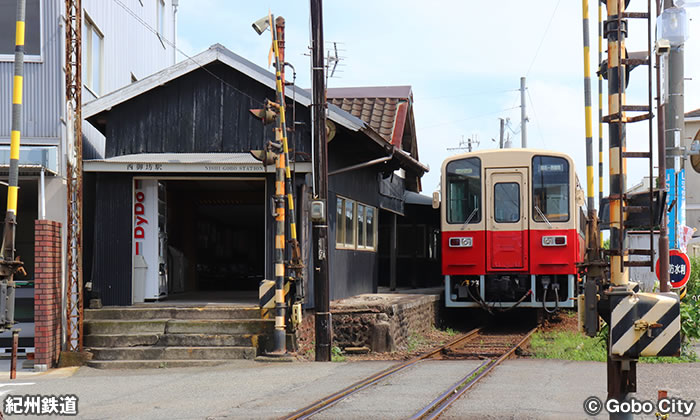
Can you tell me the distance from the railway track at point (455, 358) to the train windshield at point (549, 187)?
2275 millimetres

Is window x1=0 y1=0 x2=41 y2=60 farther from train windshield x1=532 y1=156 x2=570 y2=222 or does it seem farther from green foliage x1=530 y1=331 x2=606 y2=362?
green foliage x1=530 y1=331 x2=606 y2=362

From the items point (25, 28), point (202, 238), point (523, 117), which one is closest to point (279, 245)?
point (25, 28)

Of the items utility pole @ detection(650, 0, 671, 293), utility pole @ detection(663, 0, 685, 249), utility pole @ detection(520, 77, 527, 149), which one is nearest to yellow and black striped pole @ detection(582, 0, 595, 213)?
utility pole @ detection(663, 0, 685, 249)

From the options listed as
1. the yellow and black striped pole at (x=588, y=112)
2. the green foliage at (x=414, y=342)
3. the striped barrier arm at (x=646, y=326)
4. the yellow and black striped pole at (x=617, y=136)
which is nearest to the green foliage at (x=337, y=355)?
the green foliage at (x=414, y=342)

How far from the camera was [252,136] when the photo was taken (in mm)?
14688

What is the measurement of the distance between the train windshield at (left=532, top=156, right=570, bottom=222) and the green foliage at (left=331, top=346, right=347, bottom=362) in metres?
4.90

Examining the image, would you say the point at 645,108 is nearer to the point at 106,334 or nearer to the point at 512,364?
the point at 512,364

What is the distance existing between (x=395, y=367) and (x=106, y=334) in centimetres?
456

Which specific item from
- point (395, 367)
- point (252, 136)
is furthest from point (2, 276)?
point (252, 136)

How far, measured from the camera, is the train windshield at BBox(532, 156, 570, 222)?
1573 cm

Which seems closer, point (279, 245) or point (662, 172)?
point (662, 172)

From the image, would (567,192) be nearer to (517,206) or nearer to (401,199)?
(517,206)

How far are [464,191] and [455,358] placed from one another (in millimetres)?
4447

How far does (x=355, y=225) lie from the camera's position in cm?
1736
